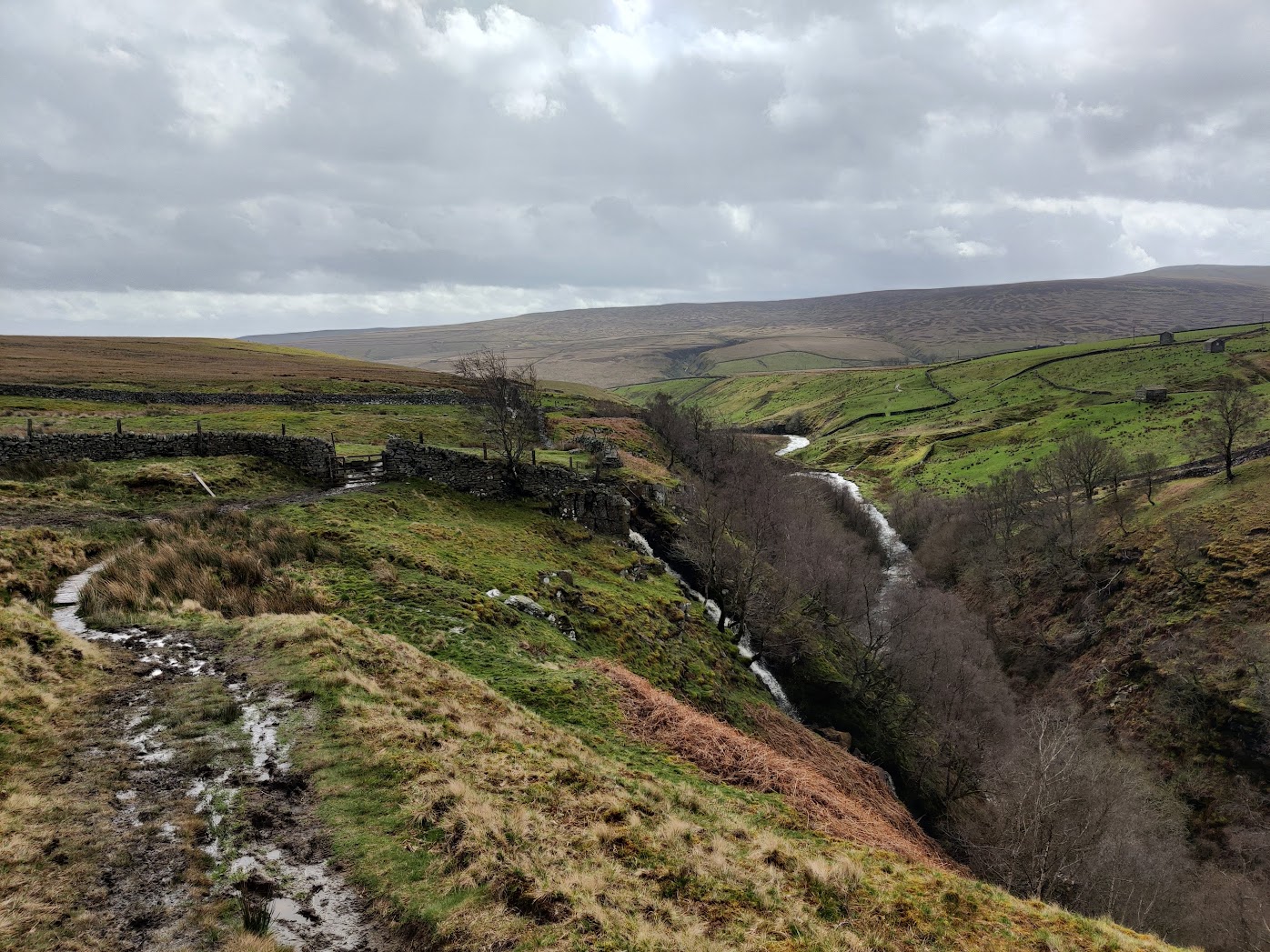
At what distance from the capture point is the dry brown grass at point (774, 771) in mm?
15305

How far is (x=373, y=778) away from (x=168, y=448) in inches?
1092

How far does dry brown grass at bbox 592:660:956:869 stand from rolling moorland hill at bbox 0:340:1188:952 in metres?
0.13

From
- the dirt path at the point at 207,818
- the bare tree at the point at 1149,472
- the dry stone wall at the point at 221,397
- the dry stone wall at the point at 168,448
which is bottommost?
the bare tree at the point at 1149,472

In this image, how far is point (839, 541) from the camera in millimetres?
58500

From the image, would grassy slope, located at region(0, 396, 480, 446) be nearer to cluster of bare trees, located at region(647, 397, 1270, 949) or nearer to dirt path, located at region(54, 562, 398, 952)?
cluster of bare trees, located at region(647, 397, 1270, 949)

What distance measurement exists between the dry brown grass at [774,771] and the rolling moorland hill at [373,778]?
13 centimetres

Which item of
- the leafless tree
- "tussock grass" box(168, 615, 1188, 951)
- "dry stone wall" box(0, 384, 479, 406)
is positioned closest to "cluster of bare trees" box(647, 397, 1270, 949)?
the leafless tree

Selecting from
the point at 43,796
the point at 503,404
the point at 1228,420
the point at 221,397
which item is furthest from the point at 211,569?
the point at 1228,420

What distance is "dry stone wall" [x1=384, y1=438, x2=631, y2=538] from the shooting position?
33.3 m

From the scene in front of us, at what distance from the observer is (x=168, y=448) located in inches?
1163

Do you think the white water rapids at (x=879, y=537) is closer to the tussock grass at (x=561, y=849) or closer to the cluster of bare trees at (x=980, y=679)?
the cluster of bare trees at (x=980, y=679)

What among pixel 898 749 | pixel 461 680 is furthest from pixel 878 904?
pixel 898 749

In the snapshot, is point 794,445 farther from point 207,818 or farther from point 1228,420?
point 207,818

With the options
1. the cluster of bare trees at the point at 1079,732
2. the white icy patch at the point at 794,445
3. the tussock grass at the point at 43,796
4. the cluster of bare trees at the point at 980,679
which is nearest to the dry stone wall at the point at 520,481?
the cluster of bare trees at the point at 980,679
